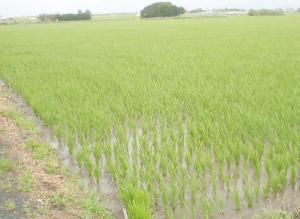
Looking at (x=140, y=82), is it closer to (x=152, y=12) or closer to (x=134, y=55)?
(x=134, y=55)

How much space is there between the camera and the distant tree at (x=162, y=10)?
47.3m

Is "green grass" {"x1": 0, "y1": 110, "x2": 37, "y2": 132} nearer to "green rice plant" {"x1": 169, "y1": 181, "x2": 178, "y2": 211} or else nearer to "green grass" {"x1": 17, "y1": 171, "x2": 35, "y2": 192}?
"green grass" {"x1": 17, "y1": 171, "x2": 35, "y2": 192}

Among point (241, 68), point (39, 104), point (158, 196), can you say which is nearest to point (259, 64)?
point (241, 68)

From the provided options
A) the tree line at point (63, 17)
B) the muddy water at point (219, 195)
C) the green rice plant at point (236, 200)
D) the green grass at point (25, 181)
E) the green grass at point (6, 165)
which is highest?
the tree line at point (63, 17)

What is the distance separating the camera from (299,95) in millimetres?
4020

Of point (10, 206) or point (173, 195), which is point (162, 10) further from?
point (10, 206)

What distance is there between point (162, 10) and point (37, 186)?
48569 millimetres

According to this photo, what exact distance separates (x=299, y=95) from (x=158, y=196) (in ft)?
9.19

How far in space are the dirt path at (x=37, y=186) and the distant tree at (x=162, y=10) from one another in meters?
47.1

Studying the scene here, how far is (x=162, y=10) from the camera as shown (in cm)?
4791

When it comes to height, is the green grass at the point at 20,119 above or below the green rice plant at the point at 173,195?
above

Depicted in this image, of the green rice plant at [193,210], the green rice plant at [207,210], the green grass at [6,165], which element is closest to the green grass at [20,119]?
the green grass at [6,165]

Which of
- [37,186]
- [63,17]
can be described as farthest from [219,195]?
[63,17]

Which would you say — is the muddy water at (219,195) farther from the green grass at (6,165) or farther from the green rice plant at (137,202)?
the green grass at (6,165)
